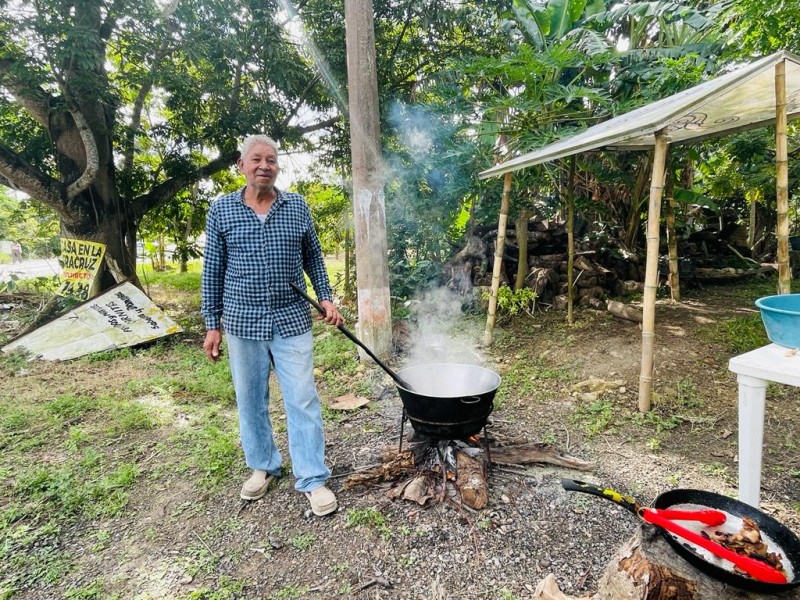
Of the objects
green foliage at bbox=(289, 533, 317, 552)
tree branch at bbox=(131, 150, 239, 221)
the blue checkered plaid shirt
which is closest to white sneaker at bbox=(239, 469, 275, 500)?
green foliage at bbox=(289, 533, 317, 552)

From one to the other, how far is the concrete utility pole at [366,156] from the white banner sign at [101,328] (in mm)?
3387

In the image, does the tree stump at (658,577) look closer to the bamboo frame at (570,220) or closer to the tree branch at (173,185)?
the bamboo frame at (570,220)

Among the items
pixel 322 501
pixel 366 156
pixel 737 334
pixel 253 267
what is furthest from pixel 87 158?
pixel 737 334

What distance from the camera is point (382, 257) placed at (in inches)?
185

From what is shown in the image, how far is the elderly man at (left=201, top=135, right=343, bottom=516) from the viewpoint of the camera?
229cm

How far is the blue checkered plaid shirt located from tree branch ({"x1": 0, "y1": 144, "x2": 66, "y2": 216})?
18.9 ft

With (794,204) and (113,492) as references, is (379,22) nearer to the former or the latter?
(113,492)

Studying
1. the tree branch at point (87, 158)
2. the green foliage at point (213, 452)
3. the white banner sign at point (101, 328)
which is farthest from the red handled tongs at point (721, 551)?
the tree branch at point (87, 158)

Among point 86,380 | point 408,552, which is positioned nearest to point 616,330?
point 408,552

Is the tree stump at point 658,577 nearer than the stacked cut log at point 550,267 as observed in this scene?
Yes

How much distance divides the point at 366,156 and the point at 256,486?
134 inches

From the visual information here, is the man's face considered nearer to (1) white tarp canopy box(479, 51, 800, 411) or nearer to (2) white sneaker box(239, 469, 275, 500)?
(2) white sneaker box(239, 469, 275, 500)

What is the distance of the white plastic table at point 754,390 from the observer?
1.62 meters

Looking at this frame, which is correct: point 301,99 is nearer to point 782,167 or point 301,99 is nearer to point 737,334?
point 782,167
